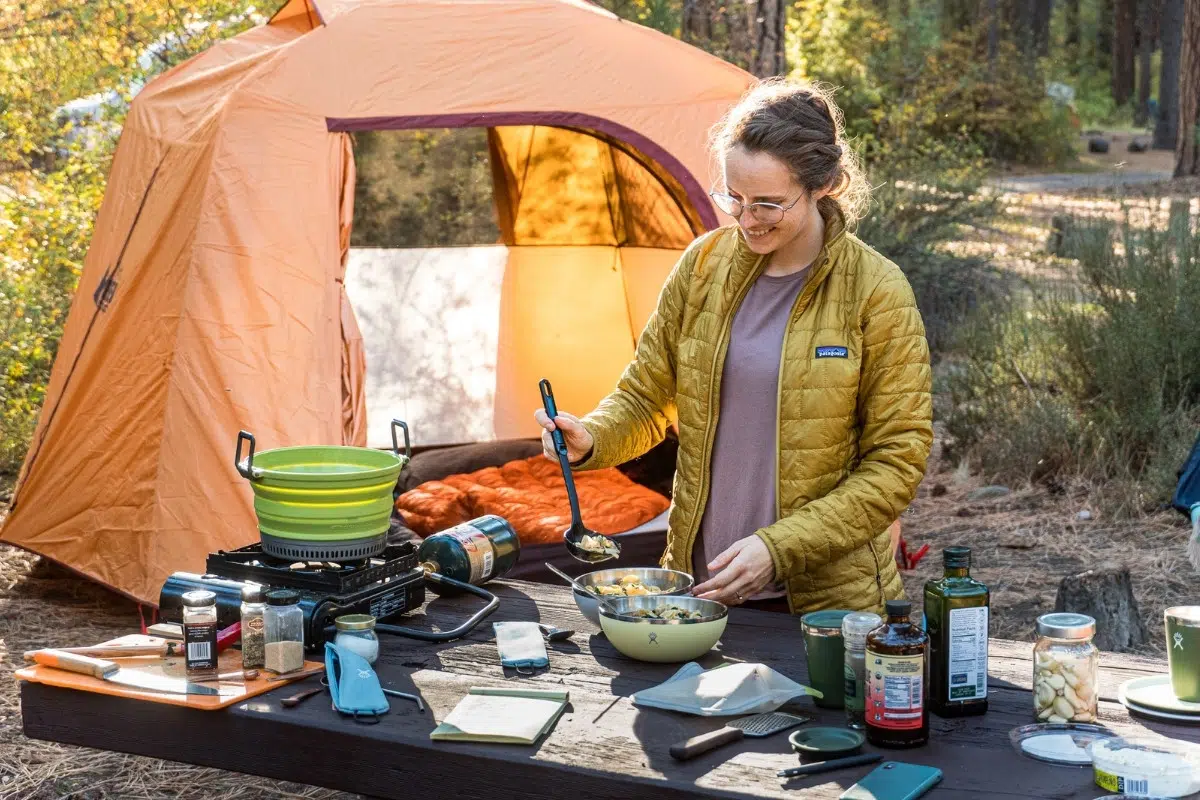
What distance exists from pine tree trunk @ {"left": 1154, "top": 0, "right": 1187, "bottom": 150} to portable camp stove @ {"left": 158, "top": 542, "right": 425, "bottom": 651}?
17.5 metres

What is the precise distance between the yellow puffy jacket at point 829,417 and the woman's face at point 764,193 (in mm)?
80

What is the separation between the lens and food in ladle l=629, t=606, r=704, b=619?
2092 mm

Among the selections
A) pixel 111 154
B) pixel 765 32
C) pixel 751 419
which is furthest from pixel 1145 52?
pixel 751 419

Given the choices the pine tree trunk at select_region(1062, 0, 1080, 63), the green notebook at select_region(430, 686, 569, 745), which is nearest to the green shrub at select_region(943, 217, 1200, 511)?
the green notebook at select_region(430, 686, 569, 745)

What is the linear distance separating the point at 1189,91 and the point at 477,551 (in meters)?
11.2

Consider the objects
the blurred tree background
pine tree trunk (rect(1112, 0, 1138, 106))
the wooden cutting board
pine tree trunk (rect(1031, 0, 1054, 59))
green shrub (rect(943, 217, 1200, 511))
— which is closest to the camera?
the wooden cutting board

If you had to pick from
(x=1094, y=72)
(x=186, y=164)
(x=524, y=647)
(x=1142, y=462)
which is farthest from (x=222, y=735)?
(x=1094, y=72)

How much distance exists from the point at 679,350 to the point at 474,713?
94cm

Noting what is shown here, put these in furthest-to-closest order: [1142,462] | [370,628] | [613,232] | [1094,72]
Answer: [1094,72] < [613,232] < [1142,462] < [370,628]

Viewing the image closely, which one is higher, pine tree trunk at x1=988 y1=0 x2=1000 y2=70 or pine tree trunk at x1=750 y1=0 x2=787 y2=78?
pine tree trunk at x1=988 y1=0 x2=1000 y2=70

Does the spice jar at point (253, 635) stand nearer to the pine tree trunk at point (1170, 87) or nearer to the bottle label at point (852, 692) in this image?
the bottle label at point (852, 692)

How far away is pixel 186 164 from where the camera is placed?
4371mm

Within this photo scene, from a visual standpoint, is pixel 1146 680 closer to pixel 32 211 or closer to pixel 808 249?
pixel 808 249

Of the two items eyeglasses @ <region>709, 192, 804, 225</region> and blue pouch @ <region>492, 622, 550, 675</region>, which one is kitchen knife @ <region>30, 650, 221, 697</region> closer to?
blue pouch @ <region>492, 622, 550, 675</region>
